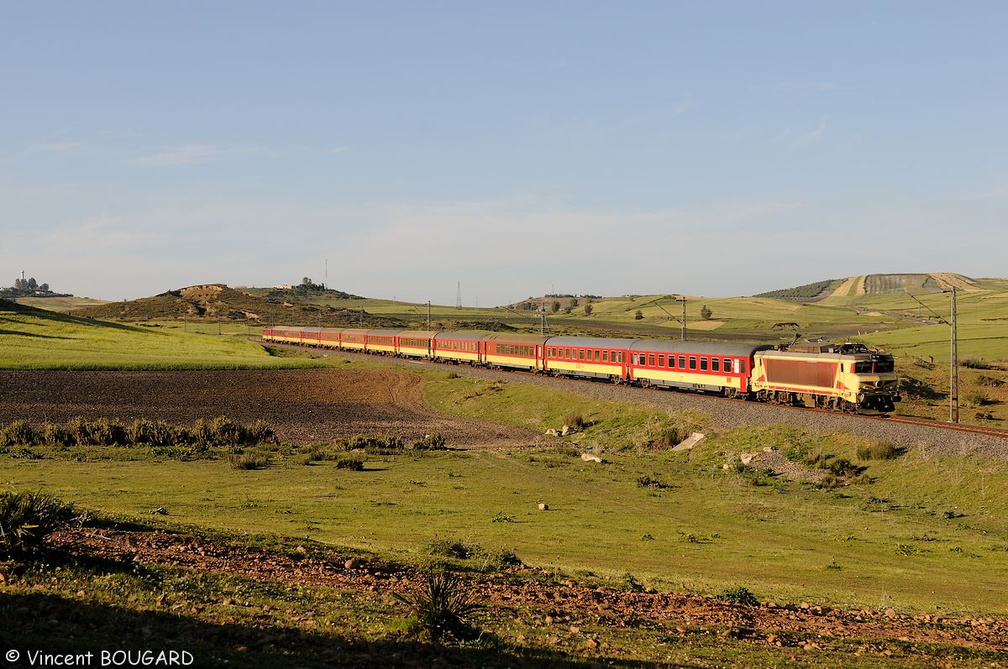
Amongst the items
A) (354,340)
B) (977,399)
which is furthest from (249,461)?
(354,340)

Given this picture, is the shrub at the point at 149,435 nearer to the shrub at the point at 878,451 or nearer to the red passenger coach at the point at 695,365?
the red passenger coach at the point at 695,365

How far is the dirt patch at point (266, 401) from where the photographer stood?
2272 inches

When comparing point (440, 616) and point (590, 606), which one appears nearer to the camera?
point (440, 616)

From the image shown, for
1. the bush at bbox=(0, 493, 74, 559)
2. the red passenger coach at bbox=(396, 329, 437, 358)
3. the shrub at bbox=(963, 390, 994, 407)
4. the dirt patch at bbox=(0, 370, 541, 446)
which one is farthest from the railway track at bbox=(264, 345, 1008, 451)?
the red passenger coach at bbox=(396, 329, 437, 358)

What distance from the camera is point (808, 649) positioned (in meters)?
14.4

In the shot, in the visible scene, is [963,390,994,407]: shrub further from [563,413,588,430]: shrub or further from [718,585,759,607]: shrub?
[718,585,759,607]: shrub

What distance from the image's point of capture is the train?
4541 cm

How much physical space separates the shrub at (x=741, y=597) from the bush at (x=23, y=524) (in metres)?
13.2

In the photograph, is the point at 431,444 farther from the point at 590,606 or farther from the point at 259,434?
the point at 590,606

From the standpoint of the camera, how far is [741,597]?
17.9 m

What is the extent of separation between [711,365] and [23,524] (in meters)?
46.9

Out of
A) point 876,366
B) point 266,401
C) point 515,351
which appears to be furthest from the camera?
point 515,351

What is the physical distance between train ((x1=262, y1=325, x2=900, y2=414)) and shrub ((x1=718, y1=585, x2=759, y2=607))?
29692 mm

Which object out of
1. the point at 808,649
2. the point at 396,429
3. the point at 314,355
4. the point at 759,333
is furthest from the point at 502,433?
the point at 759,333
